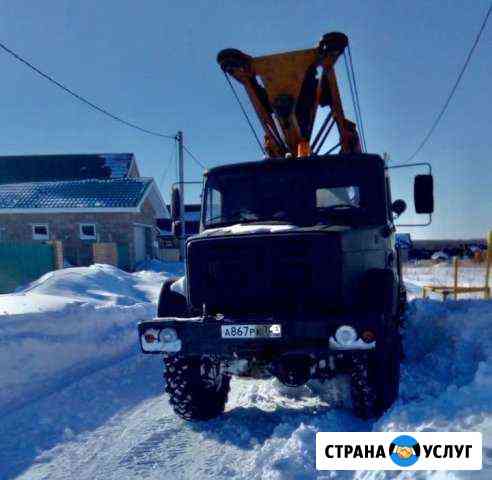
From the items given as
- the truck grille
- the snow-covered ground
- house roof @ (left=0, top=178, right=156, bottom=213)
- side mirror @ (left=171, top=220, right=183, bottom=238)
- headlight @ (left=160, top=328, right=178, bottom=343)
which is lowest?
the snow-covered ground

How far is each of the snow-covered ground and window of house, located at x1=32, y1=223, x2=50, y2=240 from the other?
669 inches

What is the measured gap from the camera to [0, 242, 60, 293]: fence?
1449cm

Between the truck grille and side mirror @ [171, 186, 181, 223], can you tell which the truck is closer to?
the truck grille

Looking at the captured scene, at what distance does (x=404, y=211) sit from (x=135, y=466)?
4.17 metres

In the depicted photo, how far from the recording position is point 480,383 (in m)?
3.80

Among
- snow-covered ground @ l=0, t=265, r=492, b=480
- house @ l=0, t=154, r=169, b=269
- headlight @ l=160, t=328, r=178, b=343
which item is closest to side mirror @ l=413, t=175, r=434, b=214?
snow-covered ground @ l=0, t=265, r=492, b=480

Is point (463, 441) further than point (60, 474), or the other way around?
point (60, 474)

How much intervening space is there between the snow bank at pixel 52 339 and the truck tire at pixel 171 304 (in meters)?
1.92

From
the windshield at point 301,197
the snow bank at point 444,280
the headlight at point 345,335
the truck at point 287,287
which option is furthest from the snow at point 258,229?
the snow bank at point 444,280

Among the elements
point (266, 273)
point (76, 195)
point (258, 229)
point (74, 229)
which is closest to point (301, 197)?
point (258, 229)

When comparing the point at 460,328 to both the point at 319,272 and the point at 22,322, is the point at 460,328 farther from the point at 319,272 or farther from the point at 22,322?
the point at 22,322

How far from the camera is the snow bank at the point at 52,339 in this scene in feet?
18.4

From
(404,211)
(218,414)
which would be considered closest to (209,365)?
(218,414)

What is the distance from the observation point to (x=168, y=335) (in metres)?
4.23
